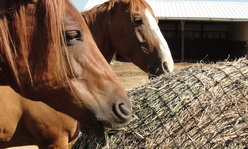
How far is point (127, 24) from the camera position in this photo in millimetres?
3572

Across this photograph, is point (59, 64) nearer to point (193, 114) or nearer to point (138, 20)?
point (193, 114)

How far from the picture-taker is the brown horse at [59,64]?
1.50 m

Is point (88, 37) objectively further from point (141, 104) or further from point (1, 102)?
point (1, 102)

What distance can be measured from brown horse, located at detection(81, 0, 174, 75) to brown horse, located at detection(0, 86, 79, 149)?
1276 millimetres

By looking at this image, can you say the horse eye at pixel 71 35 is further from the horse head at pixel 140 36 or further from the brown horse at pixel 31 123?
the horse head at pixel 140 36

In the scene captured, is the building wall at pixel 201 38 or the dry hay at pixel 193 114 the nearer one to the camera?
the dry hay at pixel 193 114

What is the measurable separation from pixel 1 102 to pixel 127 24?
6.20ft

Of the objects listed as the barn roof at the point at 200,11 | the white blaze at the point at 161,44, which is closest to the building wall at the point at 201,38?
the barn roof at the point at 200,11

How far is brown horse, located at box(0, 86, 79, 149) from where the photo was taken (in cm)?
257

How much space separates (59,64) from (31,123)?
1.36 m

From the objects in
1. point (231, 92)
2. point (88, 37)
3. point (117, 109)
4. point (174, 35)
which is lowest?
point (174, 35)

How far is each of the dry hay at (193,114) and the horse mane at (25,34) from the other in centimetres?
87

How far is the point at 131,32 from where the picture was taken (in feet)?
11.8

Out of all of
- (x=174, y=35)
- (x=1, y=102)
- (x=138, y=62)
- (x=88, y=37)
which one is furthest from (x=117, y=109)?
(x=174, y=35)
